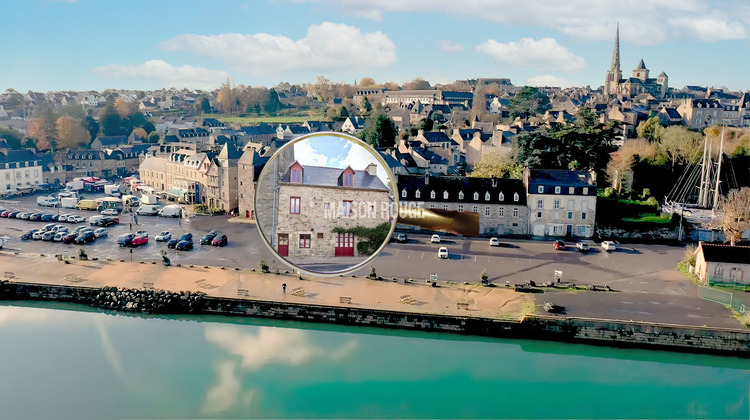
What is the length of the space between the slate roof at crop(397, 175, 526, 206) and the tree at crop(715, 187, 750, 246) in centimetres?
537

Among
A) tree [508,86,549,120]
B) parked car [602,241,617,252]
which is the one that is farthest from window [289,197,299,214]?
tree [508,86,549,120]

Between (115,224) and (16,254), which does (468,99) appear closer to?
(115,224)

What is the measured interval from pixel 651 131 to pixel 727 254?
1173 cm

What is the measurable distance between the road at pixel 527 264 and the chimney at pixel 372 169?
24.9 ft

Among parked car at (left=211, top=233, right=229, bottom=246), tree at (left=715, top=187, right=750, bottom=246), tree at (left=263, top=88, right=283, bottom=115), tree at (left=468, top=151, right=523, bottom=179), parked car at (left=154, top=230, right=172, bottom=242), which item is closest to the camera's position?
tree at (left=715, top=187, right=750, bottom=246)

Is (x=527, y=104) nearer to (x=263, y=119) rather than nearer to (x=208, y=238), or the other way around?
(x=263, y=119)

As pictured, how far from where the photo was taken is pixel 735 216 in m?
16.5

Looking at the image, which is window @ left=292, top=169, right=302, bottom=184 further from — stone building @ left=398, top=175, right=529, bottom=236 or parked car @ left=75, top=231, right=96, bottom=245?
parked car @ left=75, top=231, right=96, bottom=245

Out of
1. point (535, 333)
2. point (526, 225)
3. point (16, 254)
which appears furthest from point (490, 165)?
point (16, 254)

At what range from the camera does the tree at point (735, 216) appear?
16.2 m

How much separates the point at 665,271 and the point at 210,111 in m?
46.2

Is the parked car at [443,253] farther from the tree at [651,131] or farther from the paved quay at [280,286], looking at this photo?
the tree at [651,131]

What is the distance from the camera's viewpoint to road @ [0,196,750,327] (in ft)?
40.3

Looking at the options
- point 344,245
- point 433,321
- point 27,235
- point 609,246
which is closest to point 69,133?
point 27,235
